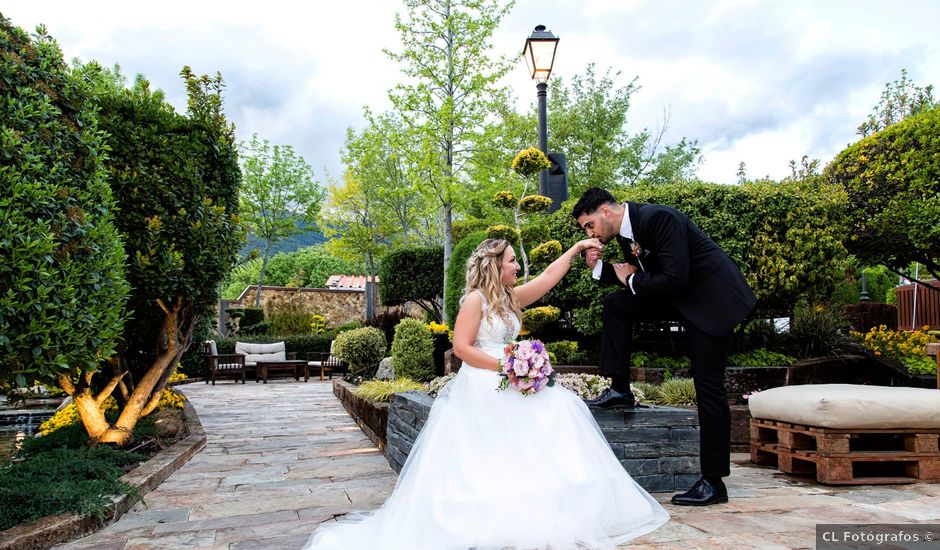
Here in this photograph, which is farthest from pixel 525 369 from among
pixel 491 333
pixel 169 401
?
pixel 169 401

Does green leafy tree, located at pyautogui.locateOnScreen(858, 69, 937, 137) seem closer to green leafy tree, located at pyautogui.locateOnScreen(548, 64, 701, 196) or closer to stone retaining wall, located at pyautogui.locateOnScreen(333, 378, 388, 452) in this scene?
green leafy tree, located at pyautogui.locateOnScreen(548, 64, 701, 196)

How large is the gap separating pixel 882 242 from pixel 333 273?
5039 centimetres

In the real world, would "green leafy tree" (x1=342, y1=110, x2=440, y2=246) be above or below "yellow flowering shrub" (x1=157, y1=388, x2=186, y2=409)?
above

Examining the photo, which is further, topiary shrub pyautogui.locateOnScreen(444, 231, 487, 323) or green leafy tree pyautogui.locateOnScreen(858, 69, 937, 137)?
green leafy tree pyautogui.locateOnScreen(858, 69, 937, 137)

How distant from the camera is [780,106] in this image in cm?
1399

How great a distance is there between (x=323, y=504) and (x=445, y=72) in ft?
56.0

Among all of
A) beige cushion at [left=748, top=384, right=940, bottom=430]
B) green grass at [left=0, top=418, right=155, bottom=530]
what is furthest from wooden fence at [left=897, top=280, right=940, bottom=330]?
green grass at [left=0, top=418, right=155, bottom=530]

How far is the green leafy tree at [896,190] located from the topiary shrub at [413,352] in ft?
22.0

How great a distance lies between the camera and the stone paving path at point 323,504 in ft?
10.2

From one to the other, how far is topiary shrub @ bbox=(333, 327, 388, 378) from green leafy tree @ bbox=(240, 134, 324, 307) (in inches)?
743

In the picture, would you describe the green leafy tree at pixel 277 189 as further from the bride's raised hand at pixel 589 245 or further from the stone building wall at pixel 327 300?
the bride's raised hand at pixel 589 245

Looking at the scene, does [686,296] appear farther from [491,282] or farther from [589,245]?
[491,282]

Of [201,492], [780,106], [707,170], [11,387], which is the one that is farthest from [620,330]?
[707,170]

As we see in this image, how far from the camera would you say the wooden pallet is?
13.7 ft
